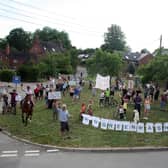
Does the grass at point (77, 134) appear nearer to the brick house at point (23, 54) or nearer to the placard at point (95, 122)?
the placard at point (95, 122)

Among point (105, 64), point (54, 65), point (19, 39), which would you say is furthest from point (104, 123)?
point (19, 39)

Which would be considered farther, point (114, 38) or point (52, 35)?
point (52, 35)

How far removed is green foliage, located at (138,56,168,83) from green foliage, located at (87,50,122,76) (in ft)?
63.6

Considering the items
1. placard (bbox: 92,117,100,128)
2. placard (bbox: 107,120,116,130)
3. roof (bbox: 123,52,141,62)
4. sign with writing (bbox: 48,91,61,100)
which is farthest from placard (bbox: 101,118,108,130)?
roof (bbox: 123,52,141,62)

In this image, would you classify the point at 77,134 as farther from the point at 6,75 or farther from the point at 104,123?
the point at 6,75

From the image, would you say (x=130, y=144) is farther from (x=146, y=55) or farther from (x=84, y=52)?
(x=84, y=52)

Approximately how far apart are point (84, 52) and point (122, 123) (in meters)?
121

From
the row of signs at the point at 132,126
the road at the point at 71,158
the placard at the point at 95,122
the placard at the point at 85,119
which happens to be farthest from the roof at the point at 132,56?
the road at the point at 71,158

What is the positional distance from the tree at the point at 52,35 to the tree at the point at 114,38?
A: 12333 mm

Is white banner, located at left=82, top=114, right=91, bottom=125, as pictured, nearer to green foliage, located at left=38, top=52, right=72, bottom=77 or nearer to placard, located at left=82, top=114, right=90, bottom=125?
placard, located at left=82, top=114, right=90, bottom=125

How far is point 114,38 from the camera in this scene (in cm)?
13275

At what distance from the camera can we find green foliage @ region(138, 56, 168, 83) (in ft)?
117

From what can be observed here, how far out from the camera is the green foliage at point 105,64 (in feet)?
189

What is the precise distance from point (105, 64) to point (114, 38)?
249 feet
